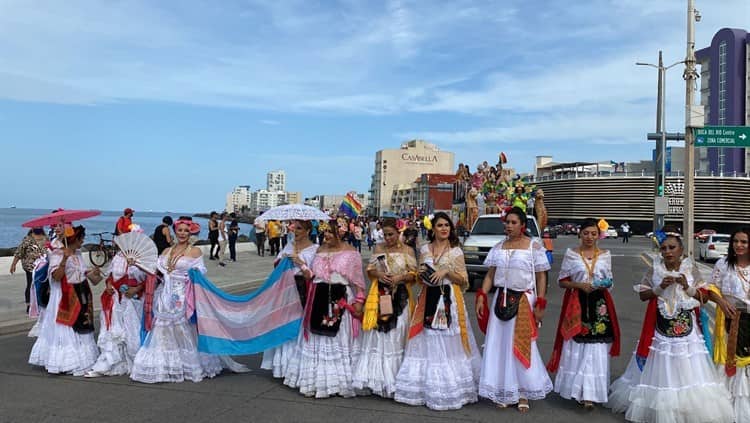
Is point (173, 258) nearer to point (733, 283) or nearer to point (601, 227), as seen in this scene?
point (601, 227)

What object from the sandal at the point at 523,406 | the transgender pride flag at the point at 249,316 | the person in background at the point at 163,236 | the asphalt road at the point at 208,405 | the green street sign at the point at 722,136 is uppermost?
the green street sign at the point at 722,136

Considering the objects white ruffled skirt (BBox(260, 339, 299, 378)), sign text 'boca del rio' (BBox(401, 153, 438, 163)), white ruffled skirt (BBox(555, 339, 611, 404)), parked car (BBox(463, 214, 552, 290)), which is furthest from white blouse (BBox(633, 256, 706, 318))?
sign text 'boca del rio' (BBox(401, 153, 438, 163))

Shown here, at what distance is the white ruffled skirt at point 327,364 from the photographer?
6332 mm

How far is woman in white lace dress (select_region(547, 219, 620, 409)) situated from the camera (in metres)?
5.90

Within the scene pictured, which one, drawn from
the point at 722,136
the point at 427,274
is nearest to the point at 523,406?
the point at 427,274

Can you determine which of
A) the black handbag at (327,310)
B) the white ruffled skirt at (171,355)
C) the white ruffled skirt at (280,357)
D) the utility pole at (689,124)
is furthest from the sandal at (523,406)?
the utility pole at (689,124)

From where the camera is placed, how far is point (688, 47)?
16078mm

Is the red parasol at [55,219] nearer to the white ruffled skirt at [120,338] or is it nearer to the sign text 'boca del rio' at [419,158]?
the white ruffled skirt at [120,338]

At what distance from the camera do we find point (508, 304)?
6082 mm

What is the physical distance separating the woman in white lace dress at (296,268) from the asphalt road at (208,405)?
0.18 m

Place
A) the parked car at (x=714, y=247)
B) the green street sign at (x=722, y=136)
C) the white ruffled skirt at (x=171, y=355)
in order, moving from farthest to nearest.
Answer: the parked car at (x=714, y=247) → the green street sign at (x=722, y=136) → the white ruffled skirt at (x=171, y=355)

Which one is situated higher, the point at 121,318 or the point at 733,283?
the point at 733,283

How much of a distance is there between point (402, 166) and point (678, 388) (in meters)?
161

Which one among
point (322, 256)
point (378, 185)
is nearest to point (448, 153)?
point (378, 185)
